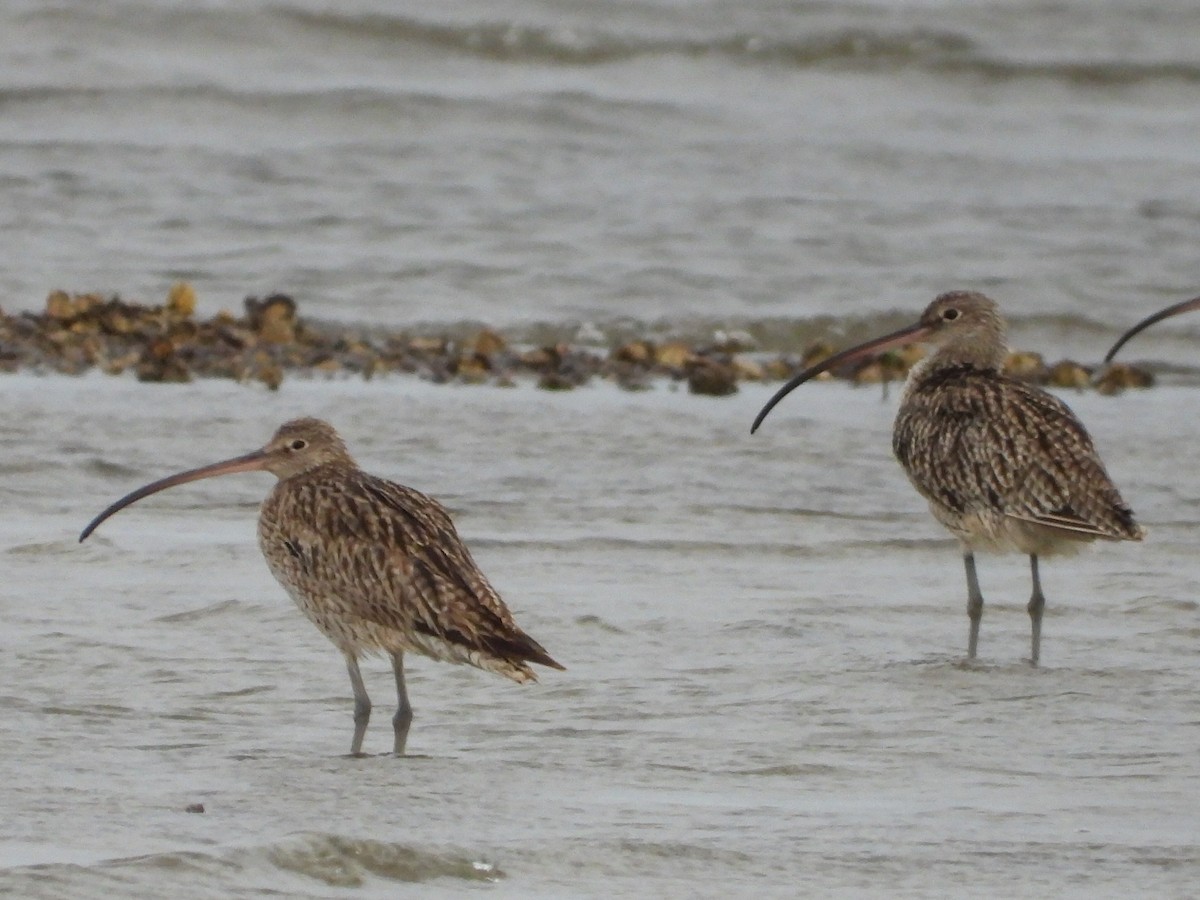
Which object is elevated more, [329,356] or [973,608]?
[329,356]

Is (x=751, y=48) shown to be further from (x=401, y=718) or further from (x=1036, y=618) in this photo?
(x=401, y=718)

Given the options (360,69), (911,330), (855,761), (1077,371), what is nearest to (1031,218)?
(1077,371)

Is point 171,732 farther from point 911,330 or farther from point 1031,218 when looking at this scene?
point 1031,218

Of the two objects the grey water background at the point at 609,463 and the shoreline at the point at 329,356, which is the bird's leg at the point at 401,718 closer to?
the grey water background at the point at 609,463

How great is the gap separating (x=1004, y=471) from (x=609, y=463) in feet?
8.60

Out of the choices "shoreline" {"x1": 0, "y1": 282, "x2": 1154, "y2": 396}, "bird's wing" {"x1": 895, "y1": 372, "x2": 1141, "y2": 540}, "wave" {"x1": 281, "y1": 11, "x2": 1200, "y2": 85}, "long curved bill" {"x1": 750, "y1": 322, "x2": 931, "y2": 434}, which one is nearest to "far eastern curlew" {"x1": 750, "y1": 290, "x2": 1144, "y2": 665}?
"bird's wing" {"x1": 895, "y1": 372, "x2": 1141, "y2": 540}

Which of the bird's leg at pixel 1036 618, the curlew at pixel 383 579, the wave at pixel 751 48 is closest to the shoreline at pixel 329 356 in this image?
the bird's leg at pixel 1036 618

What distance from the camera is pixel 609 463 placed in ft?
34.6

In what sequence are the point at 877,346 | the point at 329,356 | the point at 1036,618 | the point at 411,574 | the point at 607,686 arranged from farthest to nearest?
the point at 329,356 → the point at 877,346 → the point at 1036,618 → the point at 607,686 → the point at 411,574

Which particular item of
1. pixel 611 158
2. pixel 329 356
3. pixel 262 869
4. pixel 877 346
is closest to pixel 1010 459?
pixel 877 346

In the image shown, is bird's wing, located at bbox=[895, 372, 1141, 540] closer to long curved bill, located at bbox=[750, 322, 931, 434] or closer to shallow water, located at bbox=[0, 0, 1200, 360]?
long curved bill, located at bbox=[750, 322, 931, 434]

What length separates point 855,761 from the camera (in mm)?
6293

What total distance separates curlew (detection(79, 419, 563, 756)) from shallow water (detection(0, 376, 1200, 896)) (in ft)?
0.72

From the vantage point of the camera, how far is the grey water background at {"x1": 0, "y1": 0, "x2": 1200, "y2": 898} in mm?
5613
